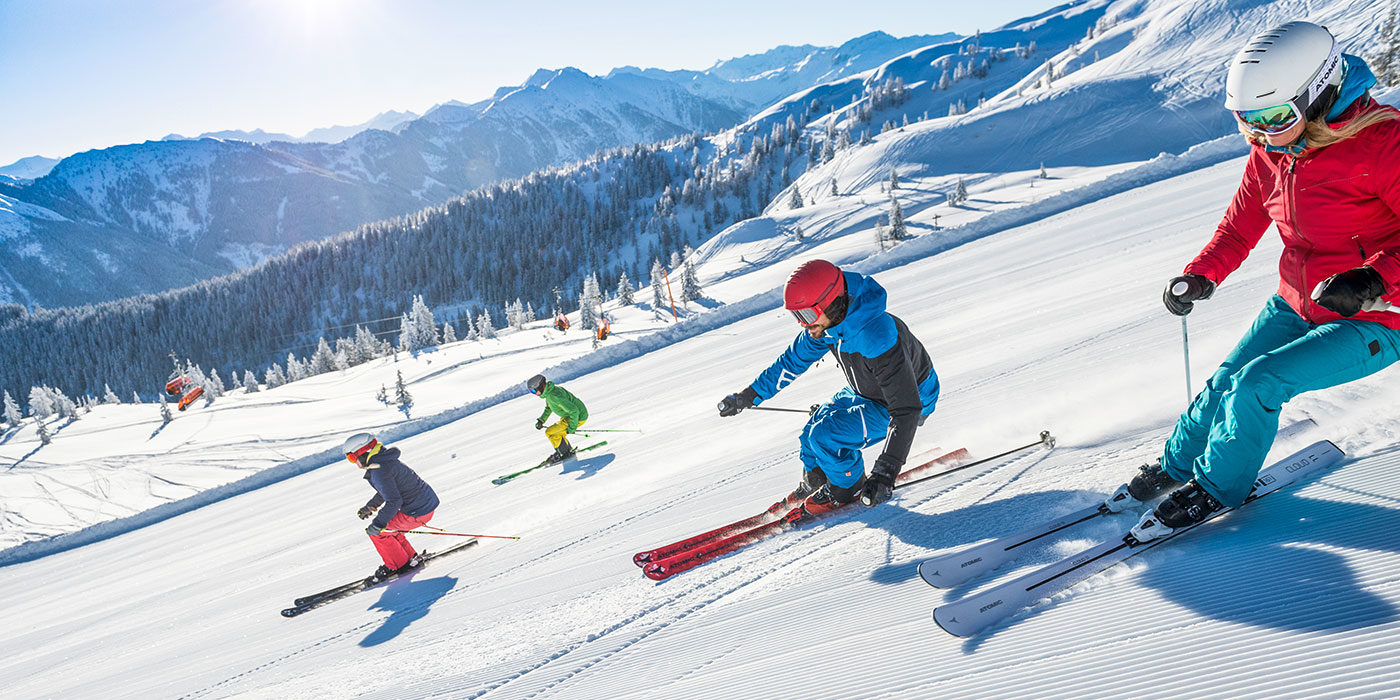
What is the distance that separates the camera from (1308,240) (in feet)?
9.22

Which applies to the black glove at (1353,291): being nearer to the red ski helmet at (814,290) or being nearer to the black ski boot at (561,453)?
the red ski helmet at (814,290)

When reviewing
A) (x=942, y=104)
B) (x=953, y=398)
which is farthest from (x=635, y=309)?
(x=942, y=104)

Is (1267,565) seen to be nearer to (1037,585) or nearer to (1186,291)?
(1037,585)

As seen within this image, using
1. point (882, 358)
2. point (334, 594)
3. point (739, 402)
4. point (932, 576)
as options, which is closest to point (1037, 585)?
point (932, 576)

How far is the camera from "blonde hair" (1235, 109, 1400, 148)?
246 centimetres

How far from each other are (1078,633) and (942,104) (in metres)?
149

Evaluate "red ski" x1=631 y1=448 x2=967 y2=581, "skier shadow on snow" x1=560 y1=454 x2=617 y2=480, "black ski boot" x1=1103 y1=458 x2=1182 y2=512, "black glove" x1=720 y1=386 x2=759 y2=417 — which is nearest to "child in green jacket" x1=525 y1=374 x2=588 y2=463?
"skier shadow on snow" x1=560 y1=454 x2=617 y2=480

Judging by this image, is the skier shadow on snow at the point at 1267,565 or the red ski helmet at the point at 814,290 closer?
the skier shadow on snow at the point at 1267,565

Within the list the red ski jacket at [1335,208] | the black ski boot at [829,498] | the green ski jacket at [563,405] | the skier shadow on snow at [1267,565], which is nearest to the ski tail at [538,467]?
the green ski jacket at [563,405]

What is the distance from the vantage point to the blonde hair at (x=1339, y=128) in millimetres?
2463

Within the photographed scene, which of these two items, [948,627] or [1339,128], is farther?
[948,627]

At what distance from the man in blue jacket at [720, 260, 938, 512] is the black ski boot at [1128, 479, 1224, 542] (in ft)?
3.97

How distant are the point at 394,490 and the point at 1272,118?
7367 mm

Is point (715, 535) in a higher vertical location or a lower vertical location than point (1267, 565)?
lower
